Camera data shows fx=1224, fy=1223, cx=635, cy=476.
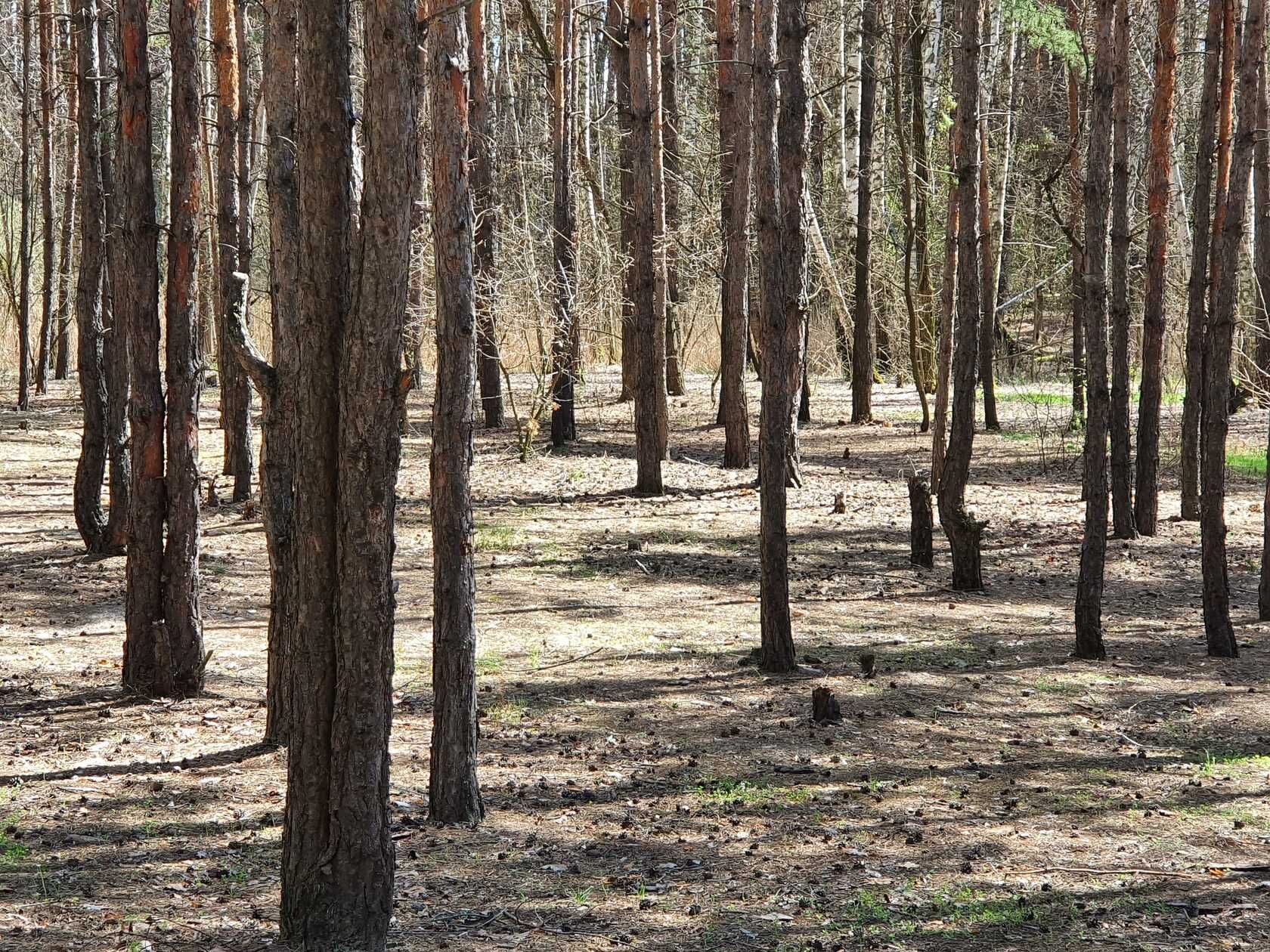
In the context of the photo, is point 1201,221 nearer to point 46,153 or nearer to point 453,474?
point 453,474

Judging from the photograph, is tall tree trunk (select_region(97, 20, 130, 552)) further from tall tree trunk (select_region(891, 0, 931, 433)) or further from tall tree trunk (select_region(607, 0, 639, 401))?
tall tree trunk (select_region(891, 0, 931, 433))

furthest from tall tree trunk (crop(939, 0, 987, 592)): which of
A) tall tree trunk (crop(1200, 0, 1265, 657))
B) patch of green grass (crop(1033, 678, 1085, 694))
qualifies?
patch of green grass (crop(1033, 678, 1085, 694))

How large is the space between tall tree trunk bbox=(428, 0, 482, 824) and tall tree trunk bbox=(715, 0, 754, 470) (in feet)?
36.0

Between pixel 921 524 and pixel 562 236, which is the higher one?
pixel 562 236

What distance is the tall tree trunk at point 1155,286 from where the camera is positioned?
45.5ft

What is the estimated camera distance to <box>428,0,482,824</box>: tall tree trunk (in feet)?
18.9

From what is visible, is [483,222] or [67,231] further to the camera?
[67,231]

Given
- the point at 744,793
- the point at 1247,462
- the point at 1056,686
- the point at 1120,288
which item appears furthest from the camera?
the point at 1247,462

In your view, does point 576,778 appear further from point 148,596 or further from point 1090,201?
point 1090,201

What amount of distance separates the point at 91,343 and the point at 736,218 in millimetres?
8700

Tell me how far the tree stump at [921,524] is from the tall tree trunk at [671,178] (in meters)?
7.29

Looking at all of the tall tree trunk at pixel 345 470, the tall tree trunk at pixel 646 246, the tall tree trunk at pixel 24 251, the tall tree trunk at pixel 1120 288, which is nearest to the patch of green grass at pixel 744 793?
the tall tree trunk at pixel 345 470

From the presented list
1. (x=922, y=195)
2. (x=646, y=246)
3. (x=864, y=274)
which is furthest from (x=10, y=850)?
(x=922, y=195)

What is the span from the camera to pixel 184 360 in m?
7.68
